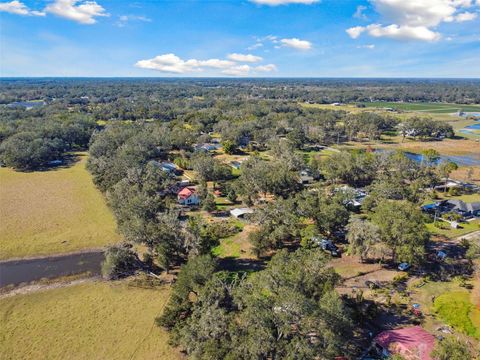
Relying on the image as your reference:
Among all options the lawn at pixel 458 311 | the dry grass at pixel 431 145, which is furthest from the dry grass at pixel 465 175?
the lawn at pixel 458 311

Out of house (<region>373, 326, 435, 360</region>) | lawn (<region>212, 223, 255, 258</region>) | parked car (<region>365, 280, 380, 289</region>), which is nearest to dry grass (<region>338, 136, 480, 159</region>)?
lawn (<region>212, 223, 255, 258</region>)

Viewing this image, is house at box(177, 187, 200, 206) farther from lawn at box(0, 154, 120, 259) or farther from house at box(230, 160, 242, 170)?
house at box(230, 160, 242, 170)

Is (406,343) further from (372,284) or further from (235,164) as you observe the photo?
(235,164)

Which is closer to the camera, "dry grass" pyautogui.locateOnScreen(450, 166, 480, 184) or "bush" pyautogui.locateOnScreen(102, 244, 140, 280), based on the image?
"bush" pyautogui.locateOnScreen(102, 244, 140, 280)

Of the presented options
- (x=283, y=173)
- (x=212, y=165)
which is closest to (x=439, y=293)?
(x=283, y=173)

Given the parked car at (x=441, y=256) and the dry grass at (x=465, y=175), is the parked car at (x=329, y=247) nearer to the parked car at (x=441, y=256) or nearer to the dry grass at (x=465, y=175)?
the parked car at (x=441, y=256)
